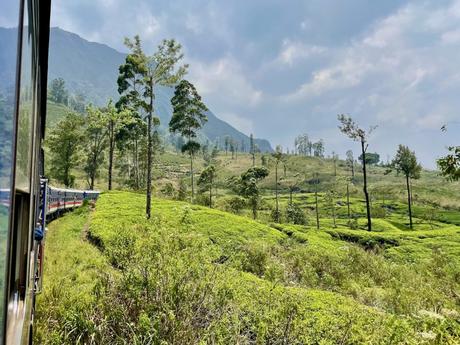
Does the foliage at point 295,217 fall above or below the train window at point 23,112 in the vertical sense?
below

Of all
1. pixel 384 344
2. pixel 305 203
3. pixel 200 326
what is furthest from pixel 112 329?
pixel 305 203

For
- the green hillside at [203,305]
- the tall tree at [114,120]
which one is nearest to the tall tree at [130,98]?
the tall tree at [114,120]

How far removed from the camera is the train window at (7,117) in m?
0.93

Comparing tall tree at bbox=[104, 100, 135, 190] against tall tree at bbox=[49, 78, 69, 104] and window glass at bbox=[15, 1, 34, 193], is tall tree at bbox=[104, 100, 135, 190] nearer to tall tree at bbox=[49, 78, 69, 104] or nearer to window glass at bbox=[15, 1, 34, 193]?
window glass at bbox=[15, 1, 34, 193]

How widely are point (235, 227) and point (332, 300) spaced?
39.3 feet

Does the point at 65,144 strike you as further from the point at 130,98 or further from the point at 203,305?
the point at 203,305

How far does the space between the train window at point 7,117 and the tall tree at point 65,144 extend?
31.8 metres

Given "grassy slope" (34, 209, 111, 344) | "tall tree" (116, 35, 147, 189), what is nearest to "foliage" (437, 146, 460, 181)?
"grassy slope" (34, 209, 111, 344)

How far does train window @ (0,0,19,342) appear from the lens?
93cm

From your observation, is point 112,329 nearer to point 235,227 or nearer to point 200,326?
point 200,326

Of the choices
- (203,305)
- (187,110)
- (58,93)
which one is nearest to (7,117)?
(203,305)

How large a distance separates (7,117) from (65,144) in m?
32.3

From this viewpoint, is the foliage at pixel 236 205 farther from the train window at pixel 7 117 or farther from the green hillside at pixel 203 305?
the train window at pixel 7 117

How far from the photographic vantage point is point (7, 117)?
A: 978 millimetres
